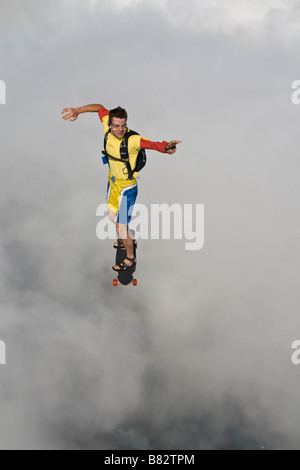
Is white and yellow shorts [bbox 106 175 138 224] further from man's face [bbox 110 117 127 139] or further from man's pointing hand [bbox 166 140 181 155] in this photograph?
man's pointing hand [bbox 166 140 181 155]

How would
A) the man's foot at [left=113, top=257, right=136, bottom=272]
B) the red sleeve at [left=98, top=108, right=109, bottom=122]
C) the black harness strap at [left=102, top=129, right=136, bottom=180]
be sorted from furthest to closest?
the man's foot at [left=113, top=257, right=136, bottom=272]
the red sleeve at [left=98, top=108, right=109, bottom=122]
the black harness strap at [left=102, top=129, right=136, bottom=180]

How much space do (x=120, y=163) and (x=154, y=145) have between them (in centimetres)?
A: 127

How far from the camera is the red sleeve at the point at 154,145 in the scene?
8273 mm

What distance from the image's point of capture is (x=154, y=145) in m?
8.56

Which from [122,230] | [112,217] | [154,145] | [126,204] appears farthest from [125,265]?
[154,145]

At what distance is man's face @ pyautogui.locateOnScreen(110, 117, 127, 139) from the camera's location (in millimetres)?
8750

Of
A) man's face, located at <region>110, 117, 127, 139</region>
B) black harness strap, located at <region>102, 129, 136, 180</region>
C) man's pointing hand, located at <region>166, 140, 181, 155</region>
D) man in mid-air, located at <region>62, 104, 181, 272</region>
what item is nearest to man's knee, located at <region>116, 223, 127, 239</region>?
man in mid-air, located at <region>62, 104, 181, 272</region>

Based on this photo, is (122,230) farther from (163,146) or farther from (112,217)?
(163,146)

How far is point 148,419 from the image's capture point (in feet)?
497

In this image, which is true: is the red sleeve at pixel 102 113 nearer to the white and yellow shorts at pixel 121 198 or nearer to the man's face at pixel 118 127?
the man's face at pixel 118 127

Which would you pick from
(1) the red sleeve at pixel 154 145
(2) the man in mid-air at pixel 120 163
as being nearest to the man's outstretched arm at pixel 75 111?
(2) the man in mid-air at pixel 120 163

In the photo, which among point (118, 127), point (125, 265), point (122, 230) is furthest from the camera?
point (125, 265)
